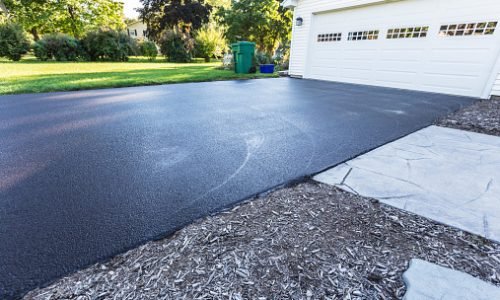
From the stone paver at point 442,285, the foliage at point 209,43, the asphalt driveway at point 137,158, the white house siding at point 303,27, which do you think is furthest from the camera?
the foliage at point 209,43

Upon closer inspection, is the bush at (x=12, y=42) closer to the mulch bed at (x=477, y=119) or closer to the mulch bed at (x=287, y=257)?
the mulch bed at (x=287, y=257)

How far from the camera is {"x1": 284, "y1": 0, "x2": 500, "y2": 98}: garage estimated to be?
547cm

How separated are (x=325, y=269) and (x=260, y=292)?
0.33 metres

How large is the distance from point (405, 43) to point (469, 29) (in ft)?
4.26

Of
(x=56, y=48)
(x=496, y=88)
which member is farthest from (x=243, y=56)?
(x=56, y=48)

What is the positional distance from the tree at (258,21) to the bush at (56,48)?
9.45 metres

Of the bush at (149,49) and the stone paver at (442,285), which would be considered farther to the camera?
the bush at (149,49)

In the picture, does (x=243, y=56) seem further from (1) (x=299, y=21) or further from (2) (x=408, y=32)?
(2) (x=408, y=32)

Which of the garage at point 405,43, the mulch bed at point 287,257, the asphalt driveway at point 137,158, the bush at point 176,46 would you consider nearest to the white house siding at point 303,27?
the garage at point 405,43

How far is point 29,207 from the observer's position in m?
1.53

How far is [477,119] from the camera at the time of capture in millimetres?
3957

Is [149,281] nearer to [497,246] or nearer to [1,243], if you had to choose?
[1,243]

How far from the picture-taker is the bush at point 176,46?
16.5m

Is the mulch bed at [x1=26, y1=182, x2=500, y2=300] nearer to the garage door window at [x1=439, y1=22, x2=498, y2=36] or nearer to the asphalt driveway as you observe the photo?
the asphalt driveway
